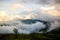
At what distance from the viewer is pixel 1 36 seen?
2.04 m

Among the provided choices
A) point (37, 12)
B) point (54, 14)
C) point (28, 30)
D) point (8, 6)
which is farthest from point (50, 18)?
point (8, 6)

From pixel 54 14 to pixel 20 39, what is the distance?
67cm

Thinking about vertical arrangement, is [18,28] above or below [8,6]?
below

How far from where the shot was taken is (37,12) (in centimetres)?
210

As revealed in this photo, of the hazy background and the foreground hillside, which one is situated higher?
the hazy background

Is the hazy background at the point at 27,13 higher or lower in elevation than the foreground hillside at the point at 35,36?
higher

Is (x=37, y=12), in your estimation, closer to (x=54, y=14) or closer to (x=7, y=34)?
(x=54, y=14)

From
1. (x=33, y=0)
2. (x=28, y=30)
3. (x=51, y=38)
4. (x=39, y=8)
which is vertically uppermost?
(x=33, y=0)

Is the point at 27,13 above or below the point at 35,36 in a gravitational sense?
above

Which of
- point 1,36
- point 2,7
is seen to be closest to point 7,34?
point 1,36

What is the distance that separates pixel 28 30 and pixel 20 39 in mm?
186

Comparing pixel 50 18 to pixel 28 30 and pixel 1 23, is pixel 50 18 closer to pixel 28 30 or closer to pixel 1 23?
pixel 28 30

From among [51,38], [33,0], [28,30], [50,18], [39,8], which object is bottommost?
[51,38]

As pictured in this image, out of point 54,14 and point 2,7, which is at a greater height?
point 2,7
